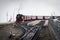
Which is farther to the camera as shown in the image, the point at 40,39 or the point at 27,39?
the point at 40,39

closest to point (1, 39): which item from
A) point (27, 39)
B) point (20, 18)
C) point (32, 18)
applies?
point (27, 39)

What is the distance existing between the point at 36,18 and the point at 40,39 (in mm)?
20995

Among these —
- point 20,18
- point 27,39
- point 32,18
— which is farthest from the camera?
point 32,18

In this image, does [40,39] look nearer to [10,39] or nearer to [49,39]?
[49,39]

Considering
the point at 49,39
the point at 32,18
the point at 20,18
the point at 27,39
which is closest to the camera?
the point at 27,39

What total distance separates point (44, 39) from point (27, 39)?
7.44 feet

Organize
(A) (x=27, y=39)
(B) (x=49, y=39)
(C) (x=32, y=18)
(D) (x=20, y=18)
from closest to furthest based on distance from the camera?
(A) (x=27, y=39), (B) (x=49, y=39), (D) (x=20, y=18), (C) (x=32, y=18)

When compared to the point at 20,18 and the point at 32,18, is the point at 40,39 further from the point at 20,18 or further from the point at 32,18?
the point at 32,18

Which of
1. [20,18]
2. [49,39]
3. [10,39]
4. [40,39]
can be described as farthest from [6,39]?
[20,18]

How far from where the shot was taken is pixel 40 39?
9484 mm

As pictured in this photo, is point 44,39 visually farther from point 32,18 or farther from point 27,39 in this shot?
point 32,18

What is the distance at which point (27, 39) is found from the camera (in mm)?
7484

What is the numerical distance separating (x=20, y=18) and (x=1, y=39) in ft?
48.9

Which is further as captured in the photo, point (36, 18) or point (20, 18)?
point (36, 18)
